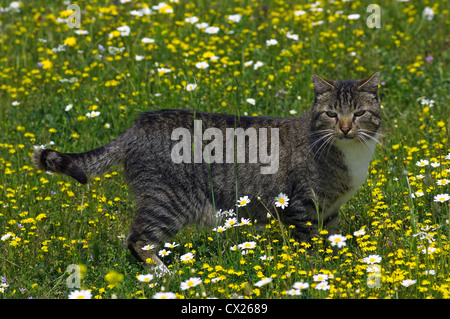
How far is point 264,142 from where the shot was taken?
488 centimetres

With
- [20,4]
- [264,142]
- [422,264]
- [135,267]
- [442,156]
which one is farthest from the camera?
[20,4]

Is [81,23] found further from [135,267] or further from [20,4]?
[135,267]

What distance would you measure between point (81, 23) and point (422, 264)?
580cm

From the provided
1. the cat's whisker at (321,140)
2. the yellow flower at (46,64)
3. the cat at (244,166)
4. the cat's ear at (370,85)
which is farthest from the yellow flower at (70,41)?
the cat's ear at (370,85)

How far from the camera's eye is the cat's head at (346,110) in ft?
15.1

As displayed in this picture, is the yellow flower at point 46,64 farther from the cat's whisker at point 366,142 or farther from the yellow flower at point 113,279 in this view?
the cat's whisker at point 366,142

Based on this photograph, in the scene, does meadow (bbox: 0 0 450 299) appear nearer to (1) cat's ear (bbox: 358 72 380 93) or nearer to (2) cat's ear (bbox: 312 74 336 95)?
(2) cat's ear (bbox: 312 74 336 95)

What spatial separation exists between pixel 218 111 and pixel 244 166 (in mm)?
1554

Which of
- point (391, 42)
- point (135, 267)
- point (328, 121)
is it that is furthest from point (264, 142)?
point (391, 42)

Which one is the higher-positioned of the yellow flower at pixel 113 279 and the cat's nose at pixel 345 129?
the cat's nose at pixel 345 129

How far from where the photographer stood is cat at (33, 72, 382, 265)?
15.1 feet

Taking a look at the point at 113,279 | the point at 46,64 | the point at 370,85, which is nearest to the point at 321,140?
the point at 370,85

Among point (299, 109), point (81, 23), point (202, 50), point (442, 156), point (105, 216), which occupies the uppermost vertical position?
point (81, 23)

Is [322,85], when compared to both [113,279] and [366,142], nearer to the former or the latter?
[366,142]
